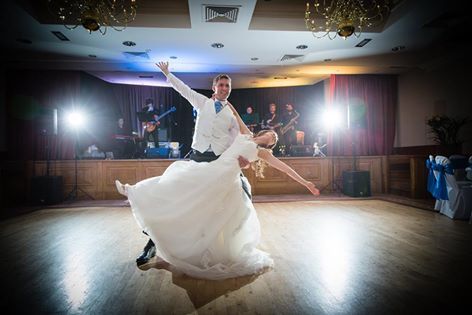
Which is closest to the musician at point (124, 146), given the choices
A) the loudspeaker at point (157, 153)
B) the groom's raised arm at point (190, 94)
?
the loudspeaker at point (157, 153)

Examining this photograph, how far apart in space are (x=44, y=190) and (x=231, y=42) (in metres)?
5.35

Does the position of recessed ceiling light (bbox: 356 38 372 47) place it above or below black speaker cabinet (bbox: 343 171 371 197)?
above

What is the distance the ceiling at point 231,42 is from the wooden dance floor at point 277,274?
12.5 ft

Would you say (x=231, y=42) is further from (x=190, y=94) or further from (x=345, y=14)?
(x=190, y=94)

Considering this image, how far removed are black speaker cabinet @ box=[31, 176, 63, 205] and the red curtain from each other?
23.9ft

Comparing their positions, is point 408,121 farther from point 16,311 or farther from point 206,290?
point 16,311

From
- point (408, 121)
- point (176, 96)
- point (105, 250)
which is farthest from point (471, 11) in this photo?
point (176, 96)

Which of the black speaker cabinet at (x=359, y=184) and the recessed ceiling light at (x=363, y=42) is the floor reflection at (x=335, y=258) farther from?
the recessed ceiling light at (x=363, y=42)

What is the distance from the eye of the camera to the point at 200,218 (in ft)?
6.44

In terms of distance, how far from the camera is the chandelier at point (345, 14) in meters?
4.13

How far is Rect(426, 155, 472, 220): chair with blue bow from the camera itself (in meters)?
3.91

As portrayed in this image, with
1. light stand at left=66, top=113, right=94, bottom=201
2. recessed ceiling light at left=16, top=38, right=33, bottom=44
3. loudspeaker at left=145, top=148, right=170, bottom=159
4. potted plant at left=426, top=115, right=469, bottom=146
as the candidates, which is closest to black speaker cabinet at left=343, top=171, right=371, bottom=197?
potted plant at left=426, top=115, right=469, bottom=146

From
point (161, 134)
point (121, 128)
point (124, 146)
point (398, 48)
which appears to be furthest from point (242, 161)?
point (121, 128)

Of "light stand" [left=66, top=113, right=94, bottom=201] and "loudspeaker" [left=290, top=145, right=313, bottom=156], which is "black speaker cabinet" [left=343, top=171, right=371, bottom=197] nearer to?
"loudspeaker" [left=290, top=145, right=313, bottom=156]
